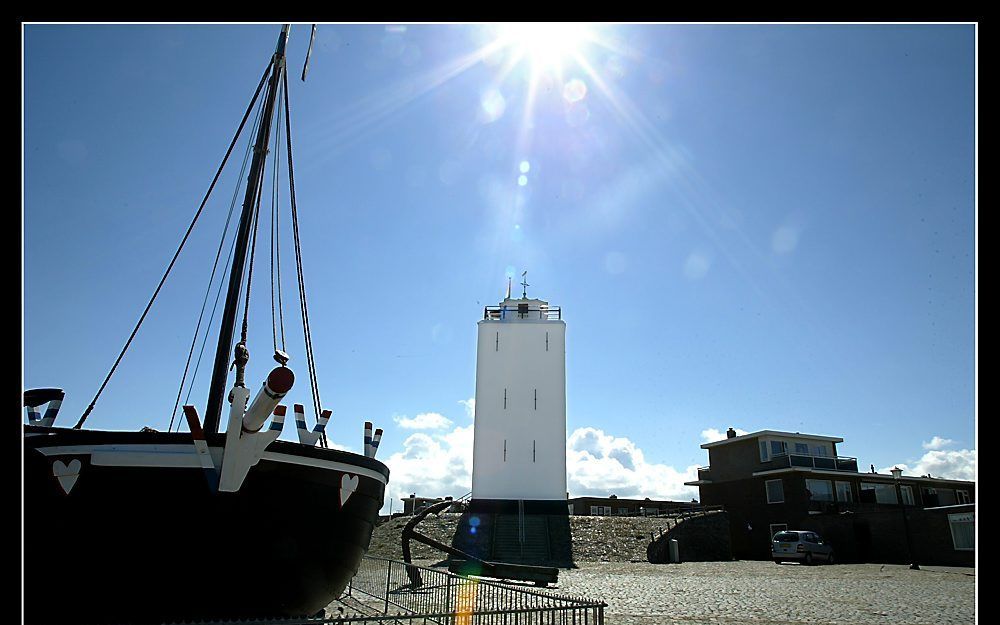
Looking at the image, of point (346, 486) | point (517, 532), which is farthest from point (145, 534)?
point (517, 532)

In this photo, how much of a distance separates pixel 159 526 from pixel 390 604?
7285 millimetres

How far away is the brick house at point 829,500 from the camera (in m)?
28.1

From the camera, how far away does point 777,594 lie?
16.0 metres

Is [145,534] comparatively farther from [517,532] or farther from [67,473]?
[517,532]

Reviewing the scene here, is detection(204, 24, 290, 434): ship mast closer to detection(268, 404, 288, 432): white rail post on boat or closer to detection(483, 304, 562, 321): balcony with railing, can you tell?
detection(268, 404, 288, 432): white rail post on boat

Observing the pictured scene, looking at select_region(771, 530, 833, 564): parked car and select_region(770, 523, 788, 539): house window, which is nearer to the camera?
select_region(771, 530, 833, 564): parked car

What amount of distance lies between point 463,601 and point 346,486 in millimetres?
3258

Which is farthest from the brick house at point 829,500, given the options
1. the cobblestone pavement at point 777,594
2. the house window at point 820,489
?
the cobblestone pavement at point 777,594

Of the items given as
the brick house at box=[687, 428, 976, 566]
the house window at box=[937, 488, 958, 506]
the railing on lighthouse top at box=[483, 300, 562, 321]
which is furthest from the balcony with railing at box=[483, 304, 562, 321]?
the house window at box=[937, 488, 958, 506]

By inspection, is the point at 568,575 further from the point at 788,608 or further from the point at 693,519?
the point at 693,519

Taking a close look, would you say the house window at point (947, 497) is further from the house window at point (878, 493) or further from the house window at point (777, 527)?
the house window at point (777, 527)

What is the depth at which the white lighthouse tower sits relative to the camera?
36.2 metres

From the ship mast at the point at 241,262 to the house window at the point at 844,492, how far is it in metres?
38.6
